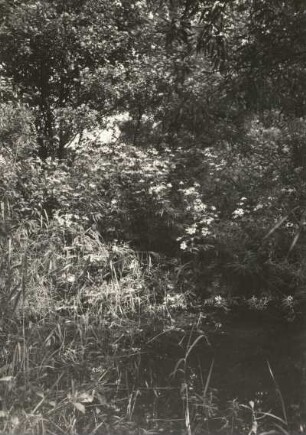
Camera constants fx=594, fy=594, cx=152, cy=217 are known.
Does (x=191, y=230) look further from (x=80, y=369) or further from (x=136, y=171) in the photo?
(x=80, y=369)

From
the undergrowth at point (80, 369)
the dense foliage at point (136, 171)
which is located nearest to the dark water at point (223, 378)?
the undergrowth at point (80, 369)

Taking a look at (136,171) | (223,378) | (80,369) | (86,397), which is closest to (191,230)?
(136,171)

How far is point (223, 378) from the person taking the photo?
178 inches

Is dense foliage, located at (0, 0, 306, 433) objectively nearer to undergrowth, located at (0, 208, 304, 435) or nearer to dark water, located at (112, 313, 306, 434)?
undergrowth, located at (0, 208, 304, 435)

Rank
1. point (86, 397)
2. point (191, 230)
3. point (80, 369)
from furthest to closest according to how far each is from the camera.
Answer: point (191, 230) < point (80, 369) < point (86, 397)

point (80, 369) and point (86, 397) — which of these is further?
point (80, 369)

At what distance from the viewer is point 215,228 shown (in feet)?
21.8

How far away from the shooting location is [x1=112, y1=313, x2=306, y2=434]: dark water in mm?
3438

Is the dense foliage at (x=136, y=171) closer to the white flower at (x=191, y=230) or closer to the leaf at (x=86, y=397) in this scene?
the white flower at (x=191, y=230)

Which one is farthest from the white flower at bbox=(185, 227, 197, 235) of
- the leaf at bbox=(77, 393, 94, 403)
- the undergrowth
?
the leaf at bbox=(77, 393, 94, 403)

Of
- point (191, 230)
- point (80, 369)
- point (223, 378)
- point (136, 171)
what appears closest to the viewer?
point (80, 369)

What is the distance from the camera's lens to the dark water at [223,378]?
3438 mm

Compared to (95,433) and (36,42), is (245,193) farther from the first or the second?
(95,433)

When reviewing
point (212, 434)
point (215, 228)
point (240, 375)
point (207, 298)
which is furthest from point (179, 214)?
point (212, 434)
